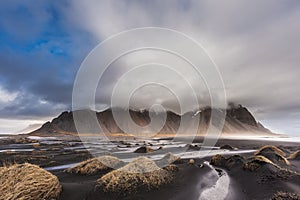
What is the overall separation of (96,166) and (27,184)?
797cm

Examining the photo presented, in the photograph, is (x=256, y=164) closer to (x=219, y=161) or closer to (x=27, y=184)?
(x=219, y=161)

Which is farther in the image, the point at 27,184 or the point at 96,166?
the point at 96,166

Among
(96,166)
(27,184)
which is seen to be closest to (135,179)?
(27,184)

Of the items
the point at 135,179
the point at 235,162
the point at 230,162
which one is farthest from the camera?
the point at 230,162

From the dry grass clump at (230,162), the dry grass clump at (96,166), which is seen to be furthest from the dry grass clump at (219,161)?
the dry grass clump at (96,166)

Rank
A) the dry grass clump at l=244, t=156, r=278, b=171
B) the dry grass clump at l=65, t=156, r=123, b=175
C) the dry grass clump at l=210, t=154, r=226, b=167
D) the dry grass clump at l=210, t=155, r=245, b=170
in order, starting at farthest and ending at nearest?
1. the dry grass clump at l=210, t=154, r=226, b=167
2. the dry grass clump at l=210, t=155, r=245, b=170
3. the dry grass clump at l=65, t=156, r=123, b=175
4. the dry grass clump at l=244, t=156, r=278, b=171

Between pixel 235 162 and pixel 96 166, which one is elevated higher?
pixel 235 162

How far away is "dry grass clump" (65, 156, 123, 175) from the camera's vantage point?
15.0 metres

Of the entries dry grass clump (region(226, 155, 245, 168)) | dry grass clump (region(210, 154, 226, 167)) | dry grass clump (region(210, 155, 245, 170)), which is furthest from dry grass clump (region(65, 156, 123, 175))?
dry grass clump (region(226, 155, 245, 168))

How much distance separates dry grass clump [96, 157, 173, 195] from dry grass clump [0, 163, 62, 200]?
7.83 ft

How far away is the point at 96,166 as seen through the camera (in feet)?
51.5

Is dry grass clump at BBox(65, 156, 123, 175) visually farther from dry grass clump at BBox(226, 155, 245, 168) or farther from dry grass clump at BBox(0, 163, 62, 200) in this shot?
dry grass clump at BBox(226, 155, 245, 168)

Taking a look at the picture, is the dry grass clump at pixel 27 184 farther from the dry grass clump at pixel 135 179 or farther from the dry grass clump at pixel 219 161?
the dry grass clump at pixel 219 161

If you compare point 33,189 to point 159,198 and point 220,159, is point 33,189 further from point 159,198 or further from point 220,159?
point 220,159
